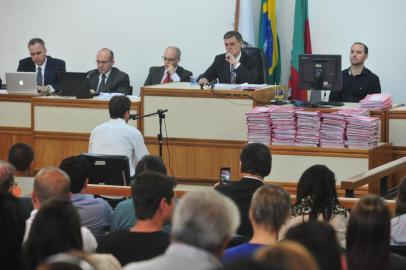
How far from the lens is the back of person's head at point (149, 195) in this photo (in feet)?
13.2

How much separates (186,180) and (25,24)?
5.16 metres

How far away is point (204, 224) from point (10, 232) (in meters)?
1.27

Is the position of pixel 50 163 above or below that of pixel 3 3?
below

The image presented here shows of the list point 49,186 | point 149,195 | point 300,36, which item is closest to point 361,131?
point 300,36

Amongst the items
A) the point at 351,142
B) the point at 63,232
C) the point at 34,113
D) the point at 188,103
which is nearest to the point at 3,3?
the point at 34,113

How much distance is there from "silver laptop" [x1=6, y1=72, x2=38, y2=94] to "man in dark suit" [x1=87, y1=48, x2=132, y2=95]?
3.45 feet

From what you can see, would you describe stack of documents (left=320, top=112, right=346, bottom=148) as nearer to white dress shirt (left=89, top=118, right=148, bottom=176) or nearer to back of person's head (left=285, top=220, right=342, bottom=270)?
white dress shirt (left=89, top=118, right=148, bottom=176)

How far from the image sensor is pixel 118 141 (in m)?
7.93

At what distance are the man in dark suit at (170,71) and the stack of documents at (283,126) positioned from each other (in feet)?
9.85

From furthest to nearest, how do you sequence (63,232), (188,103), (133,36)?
(133,36), (188,103), (63,232)

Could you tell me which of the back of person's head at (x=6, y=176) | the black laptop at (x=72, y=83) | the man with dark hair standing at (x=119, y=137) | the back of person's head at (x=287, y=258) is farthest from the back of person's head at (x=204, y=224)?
the black laptop at (x=72, y=83)

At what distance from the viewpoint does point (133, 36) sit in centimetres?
1276

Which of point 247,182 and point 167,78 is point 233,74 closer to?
point 167,78

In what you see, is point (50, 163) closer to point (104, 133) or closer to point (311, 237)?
point (104, 133)
